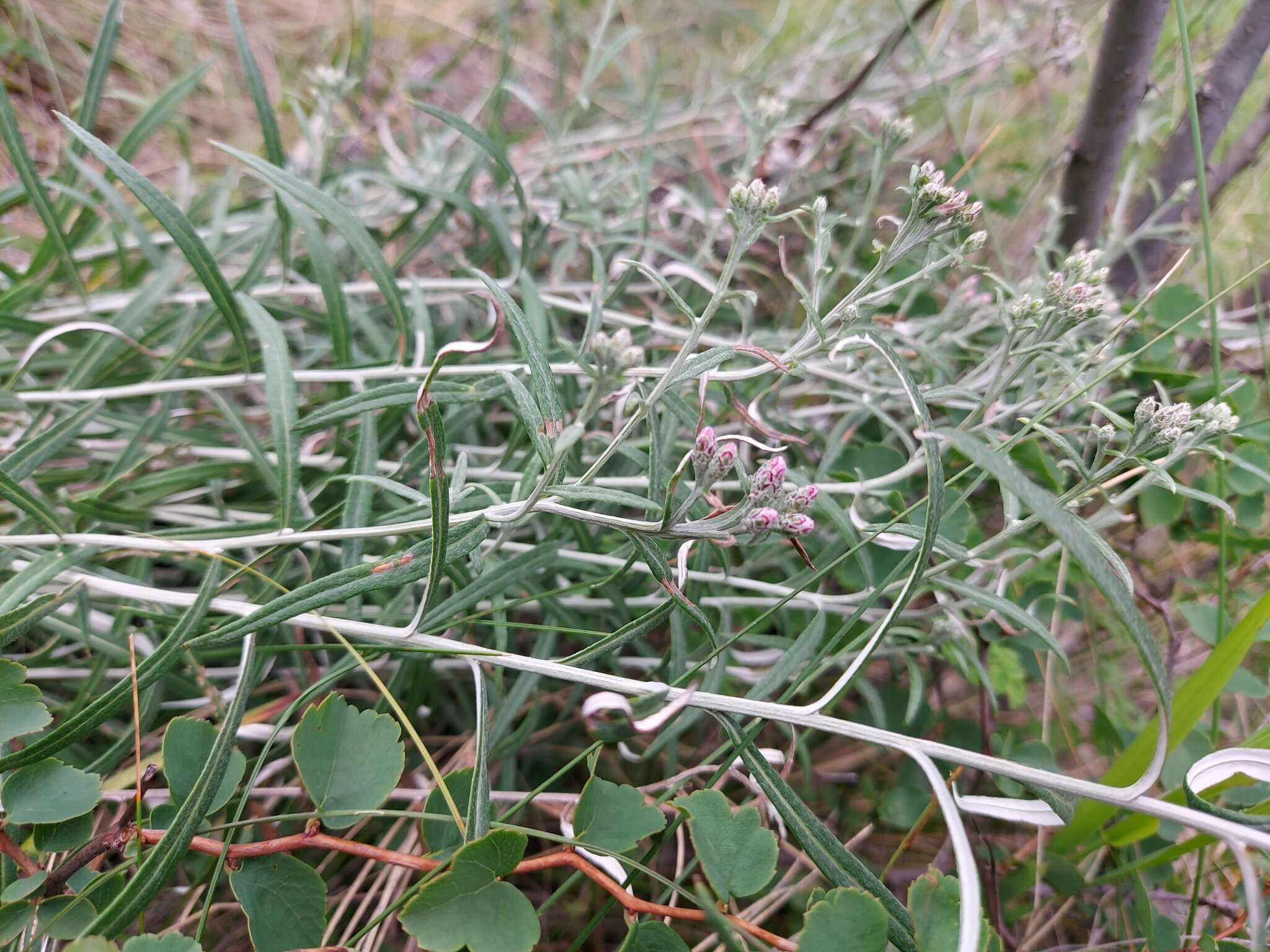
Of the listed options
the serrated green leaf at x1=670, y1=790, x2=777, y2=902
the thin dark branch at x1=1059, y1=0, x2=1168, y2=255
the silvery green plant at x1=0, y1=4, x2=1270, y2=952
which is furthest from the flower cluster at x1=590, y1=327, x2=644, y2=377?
the thin dark branch at x1=1059, y1=0, x2=1168, y2=255

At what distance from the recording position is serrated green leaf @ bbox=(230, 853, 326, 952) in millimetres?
914

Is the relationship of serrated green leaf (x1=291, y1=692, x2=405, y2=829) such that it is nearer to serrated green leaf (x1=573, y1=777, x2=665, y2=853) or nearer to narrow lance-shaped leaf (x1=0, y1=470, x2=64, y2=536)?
serrated green leaf (x1=573, y1=777, x2=665, y2=853)

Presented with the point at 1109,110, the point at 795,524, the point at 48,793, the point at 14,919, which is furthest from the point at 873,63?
the point at 14,919

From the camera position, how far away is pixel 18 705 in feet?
3.05

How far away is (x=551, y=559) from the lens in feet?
3.95

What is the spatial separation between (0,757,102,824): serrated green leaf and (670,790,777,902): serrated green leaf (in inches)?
28.8

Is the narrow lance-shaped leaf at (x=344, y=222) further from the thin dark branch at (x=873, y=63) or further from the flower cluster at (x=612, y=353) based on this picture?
the thin dark branch at (x=873, y=63)

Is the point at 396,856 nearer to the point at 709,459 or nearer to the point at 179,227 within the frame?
the point at 709,459

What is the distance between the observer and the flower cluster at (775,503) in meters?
0.78

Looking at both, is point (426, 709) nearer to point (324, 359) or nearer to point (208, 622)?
point (208, 622)

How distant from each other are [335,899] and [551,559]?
0.67m

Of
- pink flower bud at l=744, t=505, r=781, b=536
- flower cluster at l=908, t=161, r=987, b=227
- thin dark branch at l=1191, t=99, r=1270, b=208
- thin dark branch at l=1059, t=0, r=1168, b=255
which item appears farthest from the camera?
thin dark branch at l=1191, t=99, r=1270, b=208

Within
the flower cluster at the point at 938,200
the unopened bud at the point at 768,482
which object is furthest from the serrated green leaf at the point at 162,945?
the flower cluster at the point at 938,200

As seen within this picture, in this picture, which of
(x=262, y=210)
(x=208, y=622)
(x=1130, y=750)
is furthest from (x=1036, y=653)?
(x=262, y=210)
